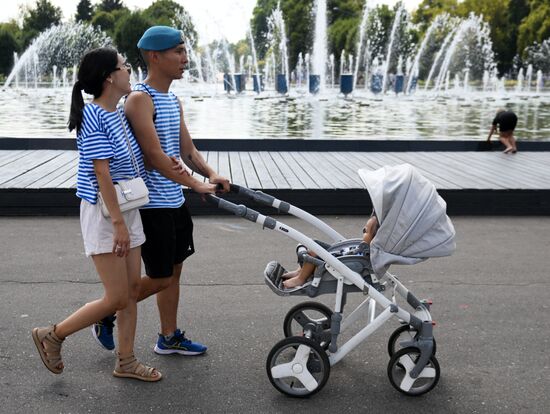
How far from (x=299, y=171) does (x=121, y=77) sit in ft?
19.9

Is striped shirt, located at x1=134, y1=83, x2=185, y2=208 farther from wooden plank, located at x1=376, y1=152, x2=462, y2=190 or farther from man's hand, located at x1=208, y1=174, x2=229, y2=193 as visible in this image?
wooden plank, located at x1=376, y1=152, x2=462, y2=190

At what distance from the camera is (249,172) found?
9.20 metres

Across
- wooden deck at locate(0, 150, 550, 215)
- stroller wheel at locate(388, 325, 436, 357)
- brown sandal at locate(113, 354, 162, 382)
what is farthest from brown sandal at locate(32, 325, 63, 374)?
wooden deck at locate(0, 150, 550, 215)

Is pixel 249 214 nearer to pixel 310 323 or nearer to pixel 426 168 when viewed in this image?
pixel 310 323

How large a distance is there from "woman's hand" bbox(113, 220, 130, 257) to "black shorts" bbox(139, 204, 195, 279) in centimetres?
31

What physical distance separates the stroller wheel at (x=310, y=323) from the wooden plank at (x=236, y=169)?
4019mm

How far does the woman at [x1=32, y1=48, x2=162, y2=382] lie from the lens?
3.29 m

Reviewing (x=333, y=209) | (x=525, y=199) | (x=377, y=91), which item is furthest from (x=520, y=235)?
(x=377, y=91)

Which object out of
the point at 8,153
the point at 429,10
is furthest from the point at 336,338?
the point at 429,10

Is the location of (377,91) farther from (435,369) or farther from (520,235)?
(435,369)

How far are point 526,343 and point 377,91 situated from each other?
26298 mm

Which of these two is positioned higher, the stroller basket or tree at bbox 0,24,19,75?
tree at bbox 0,24,19,75

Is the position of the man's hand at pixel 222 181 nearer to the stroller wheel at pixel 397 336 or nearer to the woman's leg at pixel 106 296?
the woman's leg at pixel 106 296

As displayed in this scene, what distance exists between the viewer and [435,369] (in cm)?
364
